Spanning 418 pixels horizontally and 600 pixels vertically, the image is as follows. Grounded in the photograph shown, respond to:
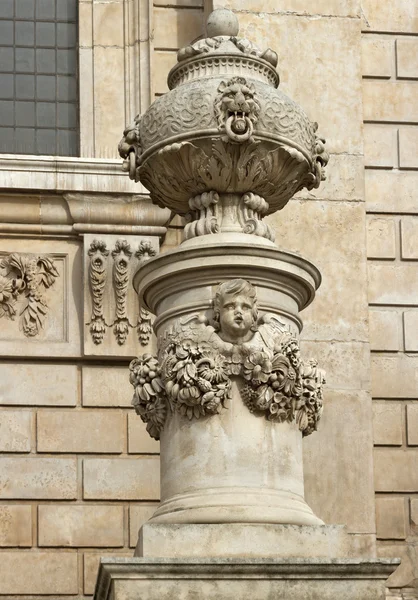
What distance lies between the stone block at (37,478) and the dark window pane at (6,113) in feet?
13.1

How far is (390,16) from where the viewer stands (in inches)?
888

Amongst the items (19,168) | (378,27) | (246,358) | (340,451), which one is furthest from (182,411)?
(378,27)

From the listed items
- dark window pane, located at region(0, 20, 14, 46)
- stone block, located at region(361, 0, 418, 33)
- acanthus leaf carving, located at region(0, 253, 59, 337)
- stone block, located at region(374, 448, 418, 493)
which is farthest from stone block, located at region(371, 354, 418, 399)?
dark window pane, located at region(0, 20, 14, 46)

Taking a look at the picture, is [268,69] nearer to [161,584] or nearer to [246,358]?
[246,358]

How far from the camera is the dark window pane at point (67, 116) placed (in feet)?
72.6

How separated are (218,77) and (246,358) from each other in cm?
228

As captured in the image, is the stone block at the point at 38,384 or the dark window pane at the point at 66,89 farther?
the dark window pane at the point at 66,89

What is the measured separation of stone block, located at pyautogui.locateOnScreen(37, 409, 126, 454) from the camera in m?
20.6

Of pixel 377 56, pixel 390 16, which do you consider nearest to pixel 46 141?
pixel 377 56

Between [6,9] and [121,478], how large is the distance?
5.73 metres

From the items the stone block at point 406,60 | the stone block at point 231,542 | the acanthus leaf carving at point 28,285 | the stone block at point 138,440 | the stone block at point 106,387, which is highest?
the stone block at point 406,60

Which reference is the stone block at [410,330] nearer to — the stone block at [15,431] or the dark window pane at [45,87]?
the stone block at [15,431]

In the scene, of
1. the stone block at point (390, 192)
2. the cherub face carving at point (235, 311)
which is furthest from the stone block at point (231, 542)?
the stone block at point (390, 192)

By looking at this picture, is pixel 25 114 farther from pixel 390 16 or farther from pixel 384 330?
pixel 384 330
